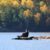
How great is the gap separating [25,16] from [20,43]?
0.64 m

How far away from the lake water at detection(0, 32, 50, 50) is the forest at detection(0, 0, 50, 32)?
5.9 inches

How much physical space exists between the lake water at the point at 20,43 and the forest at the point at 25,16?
0.15 meters

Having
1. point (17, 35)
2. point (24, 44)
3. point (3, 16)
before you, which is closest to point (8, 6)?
point (3, 16)

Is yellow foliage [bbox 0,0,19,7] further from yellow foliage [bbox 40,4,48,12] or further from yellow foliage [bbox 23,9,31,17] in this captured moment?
yellow foliage [bbox 40,4,48,12]

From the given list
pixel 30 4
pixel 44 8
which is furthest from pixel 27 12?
pixel 44 8

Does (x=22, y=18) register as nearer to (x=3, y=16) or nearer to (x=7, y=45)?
(x=3, y=16)

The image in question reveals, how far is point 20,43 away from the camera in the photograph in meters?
3.64

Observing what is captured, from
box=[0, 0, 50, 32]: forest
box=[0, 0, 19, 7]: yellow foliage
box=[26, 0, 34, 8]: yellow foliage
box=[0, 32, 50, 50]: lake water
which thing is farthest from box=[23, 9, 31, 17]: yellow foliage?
box=[0, 32, 50, 50]: lake water

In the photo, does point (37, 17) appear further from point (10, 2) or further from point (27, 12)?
point (10, 2)

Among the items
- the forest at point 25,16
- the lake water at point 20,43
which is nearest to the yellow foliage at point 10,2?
the forest at point 25,16

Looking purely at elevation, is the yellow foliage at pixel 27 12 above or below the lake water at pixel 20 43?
above

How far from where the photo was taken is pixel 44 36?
382 centimetres

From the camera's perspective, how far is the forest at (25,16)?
152 inches

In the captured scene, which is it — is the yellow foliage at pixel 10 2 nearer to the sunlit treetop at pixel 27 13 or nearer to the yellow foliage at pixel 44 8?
the sunlit treetop at pixel 27 13
